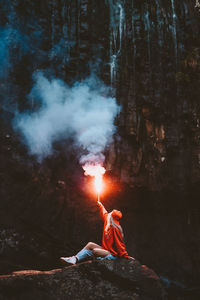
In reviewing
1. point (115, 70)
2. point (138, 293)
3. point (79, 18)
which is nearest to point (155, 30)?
point (115, 70)

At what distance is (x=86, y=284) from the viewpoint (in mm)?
4969

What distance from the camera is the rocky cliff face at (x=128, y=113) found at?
9.12 meters

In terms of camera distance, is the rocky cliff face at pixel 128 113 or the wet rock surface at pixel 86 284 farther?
the rocky cliff face at pixel 128 113

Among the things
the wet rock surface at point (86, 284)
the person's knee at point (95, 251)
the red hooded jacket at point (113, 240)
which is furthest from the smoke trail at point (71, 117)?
the wet rock surface at point (86, 284)

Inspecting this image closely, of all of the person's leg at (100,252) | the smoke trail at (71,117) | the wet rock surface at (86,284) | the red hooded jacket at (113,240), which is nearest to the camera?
the wet rock surface at (86,284)

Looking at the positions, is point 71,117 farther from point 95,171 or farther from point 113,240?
point 113,240

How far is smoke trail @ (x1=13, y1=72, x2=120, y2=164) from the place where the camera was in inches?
367

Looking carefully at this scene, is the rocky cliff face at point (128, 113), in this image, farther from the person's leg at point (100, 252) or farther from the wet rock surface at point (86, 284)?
the wet rock surface at point (86, 284)

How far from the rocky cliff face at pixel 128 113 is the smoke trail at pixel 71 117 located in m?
0.33

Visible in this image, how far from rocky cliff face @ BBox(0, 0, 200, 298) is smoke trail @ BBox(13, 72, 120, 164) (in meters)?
0.33

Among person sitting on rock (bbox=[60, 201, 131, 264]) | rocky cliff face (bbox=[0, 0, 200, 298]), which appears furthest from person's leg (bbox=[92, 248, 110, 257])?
rocky cliff face (bbox=[0, 0, 200, 298])

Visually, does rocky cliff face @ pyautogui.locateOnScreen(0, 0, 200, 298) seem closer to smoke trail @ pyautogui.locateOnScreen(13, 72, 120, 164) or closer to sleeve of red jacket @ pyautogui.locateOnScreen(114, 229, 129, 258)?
smoke trail @ pyautogui.locateOnScreen(13, 72, 120, 164)

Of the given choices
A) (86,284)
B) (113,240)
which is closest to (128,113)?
(113,240)

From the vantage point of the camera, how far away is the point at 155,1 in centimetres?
1089
